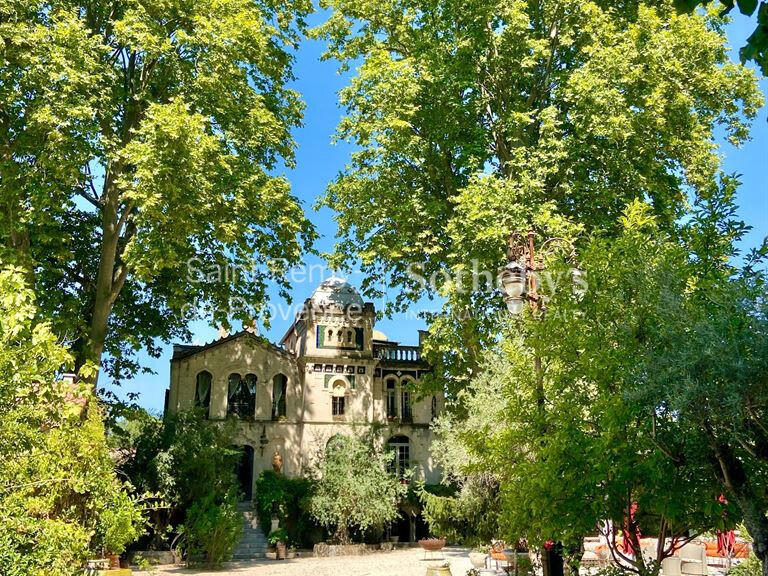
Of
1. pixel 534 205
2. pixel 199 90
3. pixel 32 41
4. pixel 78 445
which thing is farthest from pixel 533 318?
pixel 32 41

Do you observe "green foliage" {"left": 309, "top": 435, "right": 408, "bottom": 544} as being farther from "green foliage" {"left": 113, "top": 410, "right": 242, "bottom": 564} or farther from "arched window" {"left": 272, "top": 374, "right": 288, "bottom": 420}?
"arched window" {"left": 272, "top": 374, "right": 288, "bottom": 420}

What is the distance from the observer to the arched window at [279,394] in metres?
28.9

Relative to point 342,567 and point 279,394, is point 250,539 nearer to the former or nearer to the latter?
point 342,567

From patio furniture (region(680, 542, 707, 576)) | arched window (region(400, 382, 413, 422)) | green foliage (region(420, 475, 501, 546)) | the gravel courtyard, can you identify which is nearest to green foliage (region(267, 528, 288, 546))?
the gravel courtyard

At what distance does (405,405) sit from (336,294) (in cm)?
603

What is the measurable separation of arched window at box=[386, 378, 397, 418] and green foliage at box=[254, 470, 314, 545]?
583 cm

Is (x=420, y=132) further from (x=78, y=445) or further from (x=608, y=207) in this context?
(x=78, y=445)

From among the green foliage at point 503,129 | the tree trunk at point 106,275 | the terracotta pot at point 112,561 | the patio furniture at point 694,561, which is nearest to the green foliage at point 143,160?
the tree trunk at point 106,275

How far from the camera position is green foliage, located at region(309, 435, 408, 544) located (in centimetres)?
2398

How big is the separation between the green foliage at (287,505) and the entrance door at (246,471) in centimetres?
198

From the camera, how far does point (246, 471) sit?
2788 cm

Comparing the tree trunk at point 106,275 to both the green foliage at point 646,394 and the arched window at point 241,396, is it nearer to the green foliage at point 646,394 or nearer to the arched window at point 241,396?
the green foliage at point 646,394

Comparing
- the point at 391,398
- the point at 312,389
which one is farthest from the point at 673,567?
the point at 312,389

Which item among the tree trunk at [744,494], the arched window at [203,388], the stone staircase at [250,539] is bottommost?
the stone staircase at [250,539]
